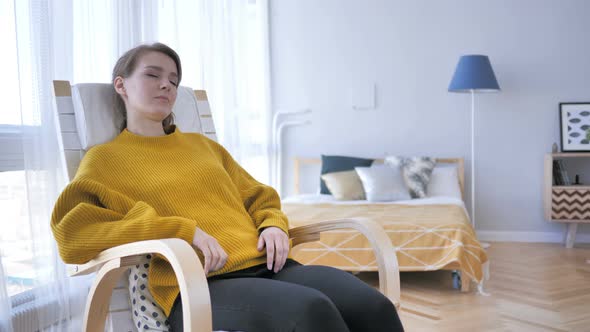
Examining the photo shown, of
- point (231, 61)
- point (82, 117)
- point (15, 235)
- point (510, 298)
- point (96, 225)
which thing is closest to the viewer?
point (96, 225)

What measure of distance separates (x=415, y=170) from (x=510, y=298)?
1545 millimetres

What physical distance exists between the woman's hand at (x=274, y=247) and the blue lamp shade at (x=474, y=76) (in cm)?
307

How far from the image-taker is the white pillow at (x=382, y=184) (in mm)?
4117

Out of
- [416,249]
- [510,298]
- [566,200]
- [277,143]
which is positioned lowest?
[510,298]

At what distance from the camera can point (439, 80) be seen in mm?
4730

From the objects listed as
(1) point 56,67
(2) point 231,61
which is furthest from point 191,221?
(2) point 231,61

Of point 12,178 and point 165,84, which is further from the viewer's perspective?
point 12,178

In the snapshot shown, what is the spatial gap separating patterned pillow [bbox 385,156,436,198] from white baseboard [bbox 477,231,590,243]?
2.41ft

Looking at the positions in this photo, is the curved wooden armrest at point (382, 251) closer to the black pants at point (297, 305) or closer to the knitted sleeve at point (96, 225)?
the black pants at point (297, 305)

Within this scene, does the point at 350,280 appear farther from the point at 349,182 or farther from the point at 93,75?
the point at 349,182

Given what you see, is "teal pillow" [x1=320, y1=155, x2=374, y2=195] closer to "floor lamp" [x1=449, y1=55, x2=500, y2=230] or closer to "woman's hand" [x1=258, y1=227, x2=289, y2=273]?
"floor lamp" [x1=449, y1=55, x2=500, y2=230]

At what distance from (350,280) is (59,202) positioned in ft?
2.30

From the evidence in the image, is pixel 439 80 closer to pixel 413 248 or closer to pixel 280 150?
pixel 280 150

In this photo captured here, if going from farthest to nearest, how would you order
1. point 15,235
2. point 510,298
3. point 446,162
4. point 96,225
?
point 446,162 < point 510,298 < point 15,235 < point 96,225
